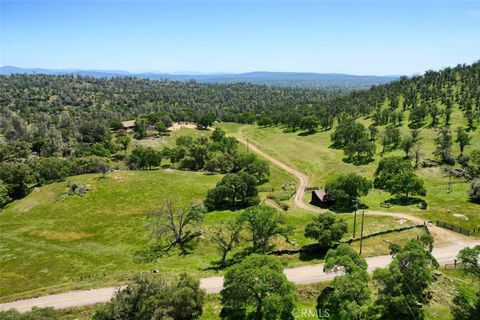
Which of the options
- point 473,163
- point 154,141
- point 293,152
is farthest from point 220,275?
point 154,141

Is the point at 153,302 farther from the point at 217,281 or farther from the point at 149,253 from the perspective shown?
the point at 149,253

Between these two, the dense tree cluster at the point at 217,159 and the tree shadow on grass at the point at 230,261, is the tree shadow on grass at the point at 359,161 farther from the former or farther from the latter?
the tree shadow on grass at the point at 230,261

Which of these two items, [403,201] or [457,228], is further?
[403,201]

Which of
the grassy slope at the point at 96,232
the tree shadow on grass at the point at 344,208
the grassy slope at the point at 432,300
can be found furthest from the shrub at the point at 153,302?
the tree shadow on grass at the point at 344,208

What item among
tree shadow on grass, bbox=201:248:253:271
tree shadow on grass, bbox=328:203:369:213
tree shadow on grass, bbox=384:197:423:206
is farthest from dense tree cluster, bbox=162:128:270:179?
tree shadow on grass, bbox=201:248:253:271

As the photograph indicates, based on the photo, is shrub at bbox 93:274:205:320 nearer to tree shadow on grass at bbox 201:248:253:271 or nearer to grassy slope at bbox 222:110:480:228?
tree shadow on grass at bbox 201:248:253:271

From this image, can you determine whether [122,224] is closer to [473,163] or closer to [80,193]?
[80,193]

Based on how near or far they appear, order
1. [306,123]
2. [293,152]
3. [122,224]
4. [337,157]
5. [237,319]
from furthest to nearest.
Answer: [306,123] < [293,152] < [337,157] < [122,224] < [237,319]

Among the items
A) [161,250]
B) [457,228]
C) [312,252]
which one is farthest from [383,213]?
[161,250]
